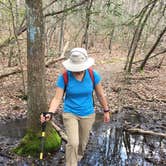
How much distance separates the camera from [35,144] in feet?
22.5

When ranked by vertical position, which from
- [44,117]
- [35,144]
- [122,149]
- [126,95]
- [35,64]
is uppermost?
[35,64]

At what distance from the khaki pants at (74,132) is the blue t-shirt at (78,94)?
0.33 feet

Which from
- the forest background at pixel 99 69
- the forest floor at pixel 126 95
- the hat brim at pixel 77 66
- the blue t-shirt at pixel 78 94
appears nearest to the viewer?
the hat brim at pixel 77 66

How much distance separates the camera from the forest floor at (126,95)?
10344 millimetres

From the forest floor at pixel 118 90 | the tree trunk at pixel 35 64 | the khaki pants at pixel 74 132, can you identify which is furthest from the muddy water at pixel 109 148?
the forest floor at pixel 118 90

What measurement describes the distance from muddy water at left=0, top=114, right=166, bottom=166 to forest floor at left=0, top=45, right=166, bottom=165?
0.87 metres

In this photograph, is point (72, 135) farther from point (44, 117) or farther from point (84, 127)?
point (44, 117)

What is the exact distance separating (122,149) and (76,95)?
3.06 meters

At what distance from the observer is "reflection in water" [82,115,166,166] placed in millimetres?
6871

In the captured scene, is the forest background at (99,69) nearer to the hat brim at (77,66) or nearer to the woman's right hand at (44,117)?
the hat brim at (77,66)

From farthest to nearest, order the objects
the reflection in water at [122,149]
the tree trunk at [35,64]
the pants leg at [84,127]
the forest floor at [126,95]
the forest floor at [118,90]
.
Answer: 1. the forest floor at [118,90]
2. the forest floor at [126,95]
3. the reflection in water at [122,149]
4. the tree trunk at [35,64]
5. the pants leg at [84,127]

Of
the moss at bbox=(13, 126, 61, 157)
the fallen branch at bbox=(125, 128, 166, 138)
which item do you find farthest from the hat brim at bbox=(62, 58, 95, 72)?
the fallen branch at bbox=(125, 128, 166, 138)

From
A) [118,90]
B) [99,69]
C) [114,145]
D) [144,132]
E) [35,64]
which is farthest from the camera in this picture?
[99,69]

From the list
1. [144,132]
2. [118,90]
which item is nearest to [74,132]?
[144,132]
